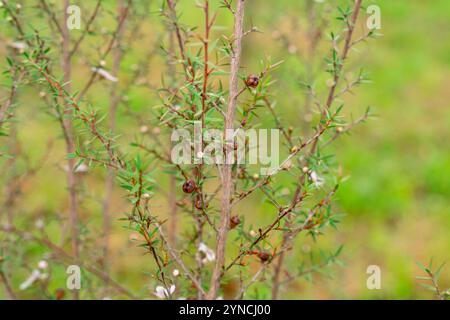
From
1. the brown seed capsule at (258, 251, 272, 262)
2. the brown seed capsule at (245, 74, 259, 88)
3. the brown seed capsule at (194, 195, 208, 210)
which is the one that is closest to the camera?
the brown seed capsule at (245, 74, 259, 88)

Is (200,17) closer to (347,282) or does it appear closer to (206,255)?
(347,282)

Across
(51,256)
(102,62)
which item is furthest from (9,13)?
(51,256)

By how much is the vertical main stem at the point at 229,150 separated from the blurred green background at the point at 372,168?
1343mm

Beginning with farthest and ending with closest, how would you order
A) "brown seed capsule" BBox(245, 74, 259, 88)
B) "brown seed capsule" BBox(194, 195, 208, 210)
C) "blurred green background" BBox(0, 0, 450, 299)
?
1. "blurred green background" BBox(0, 0, 450, 299)
2. "brown seed capsule" BBox(194, 195, 208, 210)
3. "brown seed capsule" BBox(245, 74, 259, 88)

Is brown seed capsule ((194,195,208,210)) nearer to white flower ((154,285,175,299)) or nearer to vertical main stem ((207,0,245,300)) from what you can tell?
vertical main stem ((207,0,245,300))

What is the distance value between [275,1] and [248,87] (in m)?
5.25

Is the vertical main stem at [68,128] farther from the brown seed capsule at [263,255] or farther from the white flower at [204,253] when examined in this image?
the brown seed capsule at [263,255]

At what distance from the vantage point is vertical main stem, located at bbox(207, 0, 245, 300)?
1653 millimetres

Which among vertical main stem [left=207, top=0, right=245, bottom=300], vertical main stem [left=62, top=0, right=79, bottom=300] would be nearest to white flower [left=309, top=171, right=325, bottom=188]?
vertical main stem [left=207, top=0, right=245, bottom=300]

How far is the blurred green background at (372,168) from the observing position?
4105 millimetres

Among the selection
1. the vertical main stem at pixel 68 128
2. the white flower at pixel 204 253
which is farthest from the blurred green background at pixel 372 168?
the white flower at pixel 204 253

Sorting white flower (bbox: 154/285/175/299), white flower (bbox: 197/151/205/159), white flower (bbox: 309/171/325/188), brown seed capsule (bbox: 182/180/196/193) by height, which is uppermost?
white flower (bbox: 197/151/205/159)

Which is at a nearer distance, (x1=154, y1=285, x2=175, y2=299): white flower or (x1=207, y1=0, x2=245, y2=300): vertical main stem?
(x1=207, y1=0, x2=245, y2=300): vertical main stem

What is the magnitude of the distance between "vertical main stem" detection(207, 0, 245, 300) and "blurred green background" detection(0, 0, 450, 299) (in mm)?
1343
